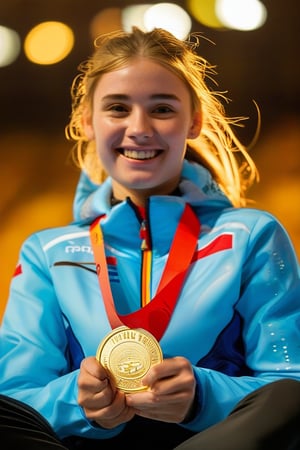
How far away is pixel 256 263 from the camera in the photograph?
154 centimetres

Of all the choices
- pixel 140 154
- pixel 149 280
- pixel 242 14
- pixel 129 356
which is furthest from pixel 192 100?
pixel 129 356

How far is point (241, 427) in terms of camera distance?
1.15m

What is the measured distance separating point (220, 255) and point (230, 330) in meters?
0.15

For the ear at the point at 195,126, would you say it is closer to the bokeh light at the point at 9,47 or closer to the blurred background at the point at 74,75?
the blurred background at the point at 74,75

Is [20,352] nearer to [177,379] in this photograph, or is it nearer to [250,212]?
[177,379]

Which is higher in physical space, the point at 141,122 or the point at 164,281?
the point at 141,122

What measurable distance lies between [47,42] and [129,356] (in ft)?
2.66

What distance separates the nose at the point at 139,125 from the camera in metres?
1.55

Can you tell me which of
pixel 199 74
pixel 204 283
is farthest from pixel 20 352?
pixel 199 74

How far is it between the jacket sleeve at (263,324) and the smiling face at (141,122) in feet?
0.77

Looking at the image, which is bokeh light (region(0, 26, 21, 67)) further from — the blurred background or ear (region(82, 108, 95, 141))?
ear (region(82, 108, 95, 141))

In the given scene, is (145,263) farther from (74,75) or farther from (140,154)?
(74,75)

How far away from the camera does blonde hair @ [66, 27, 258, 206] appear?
1589 millimetres

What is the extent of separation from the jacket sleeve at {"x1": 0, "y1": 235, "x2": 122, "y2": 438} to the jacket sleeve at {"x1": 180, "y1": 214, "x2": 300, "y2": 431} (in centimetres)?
18
